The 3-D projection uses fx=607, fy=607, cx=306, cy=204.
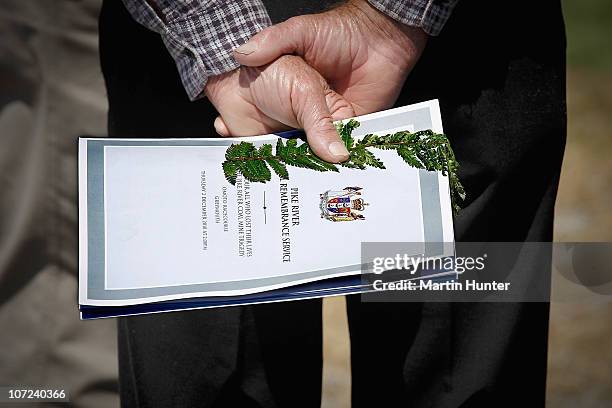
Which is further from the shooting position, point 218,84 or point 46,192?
point 46,192

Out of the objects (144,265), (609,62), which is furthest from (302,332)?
(609,62)

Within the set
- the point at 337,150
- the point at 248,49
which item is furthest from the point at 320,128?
the point at 248,49

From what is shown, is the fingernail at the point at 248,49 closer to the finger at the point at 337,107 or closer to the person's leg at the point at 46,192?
the finger at the point at 337,107

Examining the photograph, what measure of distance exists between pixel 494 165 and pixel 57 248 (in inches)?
36.8

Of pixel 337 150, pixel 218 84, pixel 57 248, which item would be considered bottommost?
pixel 57 248

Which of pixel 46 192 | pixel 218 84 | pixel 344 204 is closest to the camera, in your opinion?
pixel 344 204

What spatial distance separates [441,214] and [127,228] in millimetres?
356

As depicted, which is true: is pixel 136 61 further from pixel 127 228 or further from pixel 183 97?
pixel 127 228

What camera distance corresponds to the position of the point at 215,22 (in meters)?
0.76

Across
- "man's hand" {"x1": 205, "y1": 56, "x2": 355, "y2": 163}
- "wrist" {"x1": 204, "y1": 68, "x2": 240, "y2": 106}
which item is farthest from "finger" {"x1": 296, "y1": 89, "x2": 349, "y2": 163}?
"wrist" {"x1": 204, "y1": 68, "x2": 240, "y2": 106}

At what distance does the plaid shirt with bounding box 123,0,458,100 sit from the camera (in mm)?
762

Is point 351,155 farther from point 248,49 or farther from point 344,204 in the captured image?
point 248,49

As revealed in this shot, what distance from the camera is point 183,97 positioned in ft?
2.79

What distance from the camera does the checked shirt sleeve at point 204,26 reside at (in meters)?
0.76
